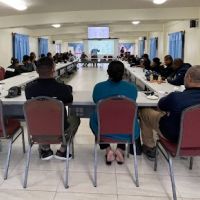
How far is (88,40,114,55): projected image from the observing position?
76.3 feet

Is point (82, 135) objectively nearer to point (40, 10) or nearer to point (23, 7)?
point (23, 7)

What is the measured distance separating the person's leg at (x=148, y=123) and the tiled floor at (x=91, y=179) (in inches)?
8.0

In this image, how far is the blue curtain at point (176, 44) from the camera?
10859 mm

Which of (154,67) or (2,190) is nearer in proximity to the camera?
(2,190)

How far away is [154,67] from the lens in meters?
7.77

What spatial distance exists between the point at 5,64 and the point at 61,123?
10525 mm

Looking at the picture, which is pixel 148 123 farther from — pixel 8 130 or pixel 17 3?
pixel 17 3

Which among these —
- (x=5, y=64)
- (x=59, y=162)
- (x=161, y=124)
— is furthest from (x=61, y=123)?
(x=5, y=64)

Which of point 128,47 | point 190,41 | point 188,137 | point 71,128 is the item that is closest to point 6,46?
point 190,41

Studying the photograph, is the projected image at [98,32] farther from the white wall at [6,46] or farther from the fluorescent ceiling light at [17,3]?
the fluorescent ceiling light at [17,3]

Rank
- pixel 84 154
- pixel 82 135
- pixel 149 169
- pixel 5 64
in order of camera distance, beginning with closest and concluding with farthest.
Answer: pixel 149 169, pixel 84 154, pixel 82 135, pixel 5 64

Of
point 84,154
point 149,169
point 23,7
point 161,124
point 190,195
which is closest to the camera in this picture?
point 190,195

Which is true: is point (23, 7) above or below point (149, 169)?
above

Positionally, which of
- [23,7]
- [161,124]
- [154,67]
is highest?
[23,7]
